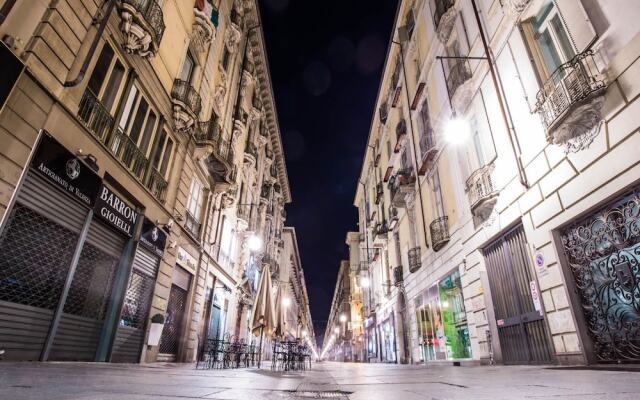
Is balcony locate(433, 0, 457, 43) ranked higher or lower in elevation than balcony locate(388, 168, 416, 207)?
higher

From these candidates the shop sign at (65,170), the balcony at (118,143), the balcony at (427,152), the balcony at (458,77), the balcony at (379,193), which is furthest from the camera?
the balcony at (379,193)

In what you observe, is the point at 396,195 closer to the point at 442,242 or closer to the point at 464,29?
the point at 442,242

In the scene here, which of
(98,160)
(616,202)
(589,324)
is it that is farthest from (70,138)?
(589,324)

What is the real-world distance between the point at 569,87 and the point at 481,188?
4705mm

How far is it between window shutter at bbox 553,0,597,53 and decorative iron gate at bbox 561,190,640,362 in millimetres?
3361

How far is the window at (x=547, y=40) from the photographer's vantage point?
795 cm

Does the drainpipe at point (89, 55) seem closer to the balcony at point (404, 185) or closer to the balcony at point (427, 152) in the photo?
the balcony at point (427, 152)

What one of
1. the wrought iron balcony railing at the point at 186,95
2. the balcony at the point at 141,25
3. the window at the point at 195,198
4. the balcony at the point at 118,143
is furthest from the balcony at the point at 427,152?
the balcony at the point at 141,25

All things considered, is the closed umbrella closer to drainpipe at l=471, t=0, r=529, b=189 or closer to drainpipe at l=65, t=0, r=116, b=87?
drainpipe at l=65, t=0, r=116, b=87

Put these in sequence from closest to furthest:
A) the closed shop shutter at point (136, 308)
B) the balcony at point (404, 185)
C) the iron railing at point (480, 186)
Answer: the closed shop shutter at point (136, 308), the iron railing at point (480, 186), the balcony at point (404, 185)

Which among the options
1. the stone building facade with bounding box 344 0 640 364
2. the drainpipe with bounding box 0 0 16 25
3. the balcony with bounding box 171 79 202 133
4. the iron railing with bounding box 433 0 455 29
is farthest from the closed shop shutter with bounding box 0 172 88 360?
the iron railing with bounding box 433 0 455 29

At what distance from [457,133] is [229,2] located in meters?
14.9

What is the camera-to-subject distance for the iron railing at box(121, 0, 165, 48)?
8.84 meters

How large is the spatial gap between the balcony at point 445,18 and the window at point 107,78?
12187 millimetres
